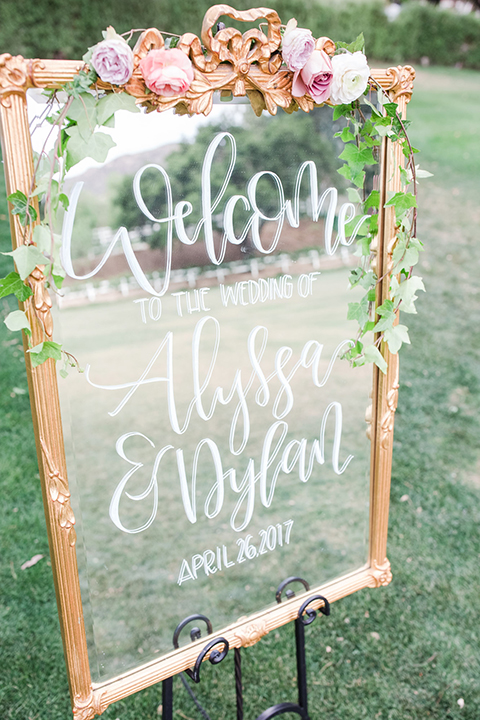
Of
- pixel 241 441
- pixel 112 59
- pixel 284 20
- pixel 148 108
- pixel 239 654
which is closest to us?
pixel 112 59

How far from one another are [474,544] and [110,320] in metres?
2.35

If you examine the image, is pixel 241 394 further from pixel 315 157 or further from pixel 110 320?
pixel 315 157

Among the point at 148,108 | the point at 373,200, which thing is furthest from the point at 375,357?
the point at 148,108

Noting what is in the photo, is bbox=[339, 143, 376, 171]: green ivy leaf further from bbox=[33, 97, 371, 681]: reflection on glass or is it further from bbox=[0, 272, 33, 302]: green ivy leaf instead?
bbox=[0, 272, 33, 302]: green ivy leaf

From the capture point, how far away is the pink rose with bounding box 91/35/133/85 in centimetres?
93

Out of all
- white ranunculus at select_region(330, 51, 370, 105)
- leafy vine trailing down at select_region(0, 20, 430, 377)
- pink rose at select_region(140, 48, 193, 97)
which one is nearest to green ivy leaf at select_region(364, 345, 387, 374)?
leafy vine trailing down at select_region(0, 20, 430, 377)

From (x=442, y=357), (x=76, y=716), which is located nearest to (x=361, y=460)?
(x=76, y=716)

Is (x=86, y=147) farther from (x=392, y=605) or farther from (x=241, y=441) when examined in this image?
(x=392, y=605)

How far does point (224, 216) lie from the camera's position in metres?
1.21

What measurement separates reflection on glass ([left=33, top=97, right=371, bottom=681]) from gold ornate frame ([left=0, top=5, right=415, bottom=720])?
0.04 m

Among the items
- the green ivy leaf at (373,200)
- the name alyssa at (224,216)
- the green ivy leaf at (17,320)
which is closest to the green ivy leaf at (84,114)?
Result: the name alyssa at (224,216)

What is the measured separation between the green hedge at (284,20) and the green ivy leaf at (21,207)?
6779mm

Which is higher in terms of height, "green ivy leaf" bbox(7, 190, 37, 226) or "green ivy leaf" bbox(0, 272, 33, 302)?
"green ivy leaf" bbox(7, 190, 37, 226)

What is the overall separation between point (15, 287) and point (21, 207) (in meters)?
0.14
